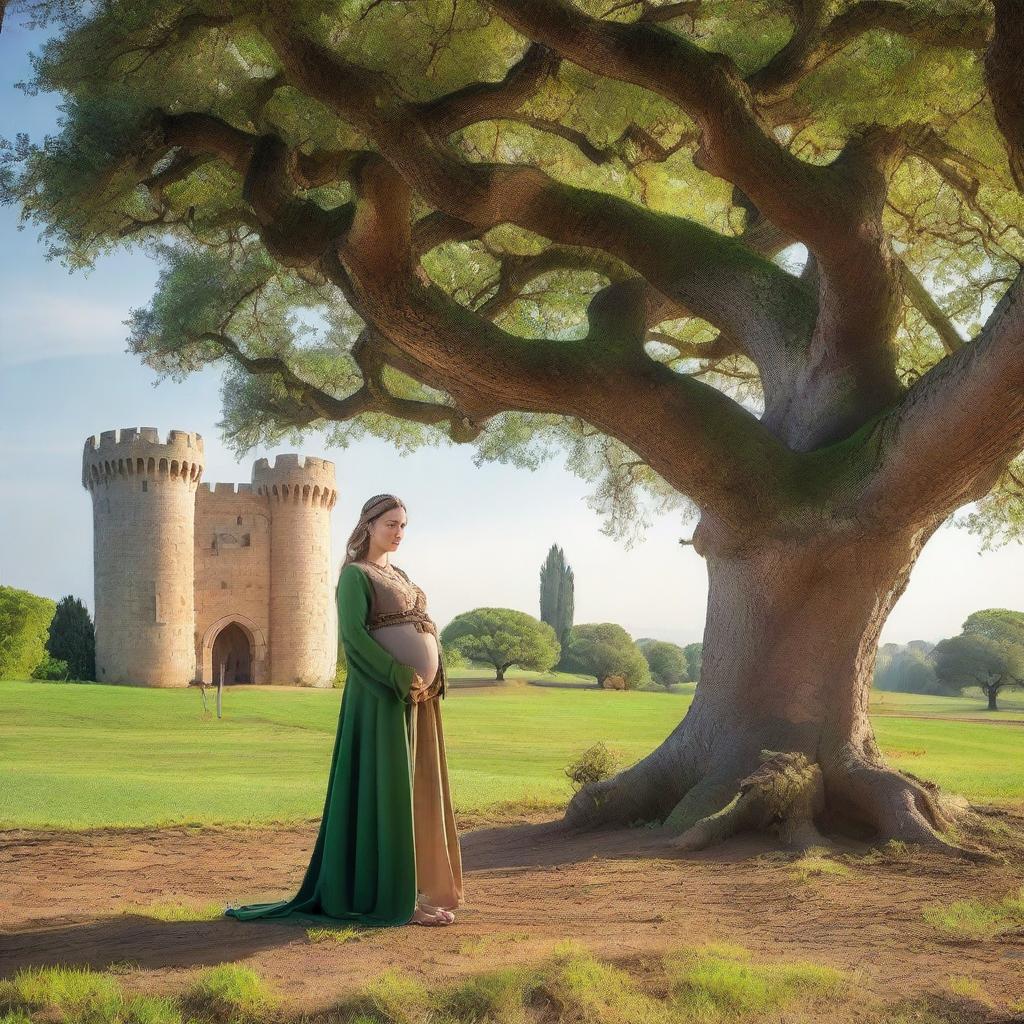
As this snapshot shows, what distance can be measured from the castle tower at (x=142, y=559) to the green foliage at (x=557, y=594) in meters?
25.3

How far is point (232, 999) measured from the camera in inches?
160

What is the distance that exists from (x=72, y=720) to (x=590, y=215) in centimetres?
1926

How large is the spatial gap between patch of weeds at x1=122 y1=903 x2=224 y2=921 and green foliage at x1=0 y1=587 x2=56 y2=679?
3434 centimetres

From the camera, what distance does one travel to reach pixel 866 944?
5332 mm

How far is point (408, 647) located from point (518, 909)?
163 centimetres

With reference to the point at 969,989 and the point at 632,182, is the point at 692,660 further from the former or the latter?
the point at 969,989

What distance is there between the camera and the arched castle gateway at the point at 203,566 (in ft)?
131

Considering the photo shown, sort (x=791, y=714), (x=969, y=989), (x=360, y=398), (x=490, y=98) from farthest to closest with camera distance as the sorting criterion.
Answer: (x=360, y=398), (x=490, y=98), (x=791, y=714), (x=969, y=989)

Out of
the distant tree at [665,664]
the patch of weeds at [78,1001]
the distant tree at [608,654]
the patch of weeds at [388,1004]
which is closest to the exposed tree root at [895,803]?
the patch of weeds at [388,1004]

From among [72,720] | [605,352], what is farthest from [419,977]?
[72,720]

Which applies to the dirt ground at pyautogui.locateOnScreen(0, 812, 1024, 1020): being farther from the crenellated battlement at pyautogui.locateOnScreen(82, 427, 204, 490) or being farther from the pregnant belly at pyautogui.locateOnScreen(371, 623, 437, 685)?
the crenellated battlement at pyautogui.locateOnScreen(82, 427, 204, 490)

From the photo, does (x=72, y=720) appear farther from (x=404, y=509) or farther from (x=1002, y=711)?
(x=1002, y=711)

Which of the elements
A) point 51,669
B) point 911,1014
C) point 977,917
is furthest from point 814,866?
point 51,669

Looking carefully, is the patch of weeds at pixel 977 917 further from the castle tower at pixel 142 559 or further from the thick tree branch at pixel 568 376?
the castle tower at pixel 142 559
